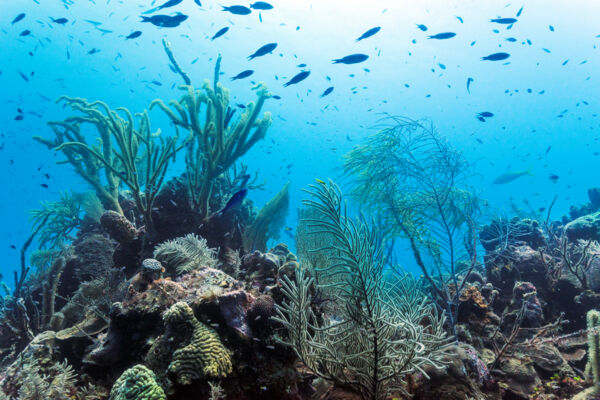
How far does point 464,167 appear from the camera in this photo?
6734mm

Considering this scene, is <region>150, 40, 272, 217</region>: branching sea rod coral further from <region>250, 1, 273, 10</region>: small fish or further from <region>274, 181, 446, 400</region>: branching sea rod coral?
<region>274, 181, 446, 400</region>: branching sea rod coral

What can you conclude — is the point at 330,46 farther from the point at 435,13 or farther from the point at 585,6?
the point at 585,6

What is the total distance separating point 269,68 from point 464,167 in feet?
165

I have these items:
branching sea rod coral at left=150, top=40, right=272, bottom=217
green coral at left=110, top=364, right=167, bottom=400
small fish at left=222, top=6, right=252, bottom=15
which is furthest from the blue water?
green coral at left=110, top=364, right=167, bottom=400

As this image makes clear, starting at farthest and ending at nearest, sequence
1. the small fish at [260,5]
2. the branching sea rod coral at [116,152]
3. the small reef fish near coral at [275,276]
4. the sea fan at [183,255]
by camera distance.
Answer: the small fish at [260,5], the branching sea rod coral at [116,152], the sea fan at [183,255], the small reef fish near coral at [275,276]

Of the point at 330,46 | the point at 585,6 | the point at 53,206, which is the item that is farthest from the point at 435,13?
the point at 53,206

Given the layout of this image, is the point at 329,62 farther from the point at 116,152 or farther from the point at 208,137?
the point at 116,152

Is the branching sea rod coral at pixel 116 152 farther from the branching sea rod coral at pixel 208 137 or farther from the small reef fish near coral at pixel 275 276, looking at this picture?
the branching sea rod coral at pixel 208 137

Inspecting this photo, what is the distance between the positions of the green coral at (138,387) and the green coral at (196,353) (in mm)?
157

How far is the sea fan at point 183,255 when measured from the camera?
448 cm

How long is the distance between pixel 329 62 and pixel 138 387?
2088 inches

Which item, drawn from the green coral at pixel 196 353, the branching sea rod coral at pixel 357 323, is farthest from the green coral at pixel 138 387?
the branching sea rod coral at pixel 357 323

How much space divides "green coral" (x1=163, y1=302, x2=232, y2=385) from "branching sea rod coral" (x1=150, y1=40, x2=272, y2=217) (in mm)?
4127

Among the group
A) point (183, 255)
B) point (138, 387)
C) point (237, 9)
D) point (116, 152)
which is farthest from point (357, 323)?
point (237, 9)
